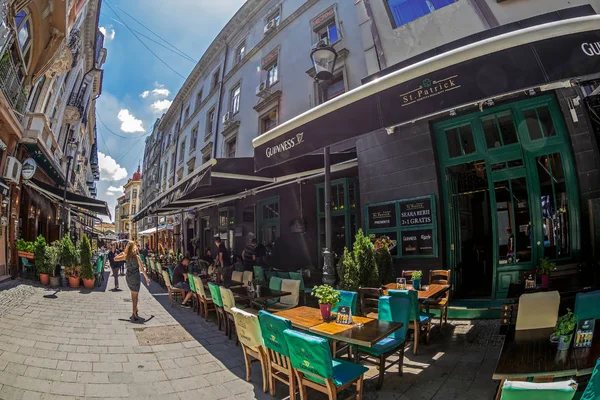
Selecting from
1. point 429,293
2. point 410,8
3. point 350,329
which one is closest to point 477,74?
point 350,329

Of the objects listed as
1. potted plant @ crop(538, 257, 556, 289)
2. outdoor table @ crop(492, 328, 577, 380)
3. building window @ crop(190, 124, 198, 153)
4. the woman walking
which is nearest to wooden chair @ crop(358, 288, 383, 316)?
outdoor table @ crop(492, 328, 577, 380)

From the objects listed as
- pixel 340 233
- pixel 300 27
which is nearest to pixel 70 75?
pixel 300 27

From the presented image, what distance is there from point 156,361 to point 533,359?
172 inches

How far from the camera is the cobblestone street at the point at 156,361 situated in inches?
127

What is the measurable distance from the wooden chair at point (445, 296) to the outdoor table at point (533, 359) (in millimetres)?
2250

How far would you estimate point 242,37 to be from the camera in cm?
1602

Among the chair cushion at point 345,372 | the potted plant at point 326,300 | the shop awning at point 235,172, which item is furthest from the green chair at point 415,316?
the shop awning at point 235,172

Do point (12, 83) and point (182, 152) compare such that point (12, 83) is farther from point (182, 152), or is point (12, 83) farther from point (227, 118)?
point (182, 152)

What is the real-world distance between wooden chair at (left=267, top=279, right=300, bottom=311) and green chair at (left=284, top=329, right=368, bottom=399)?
2865mm

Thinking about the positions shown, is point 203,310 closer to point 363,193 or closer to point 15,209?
point 363,193

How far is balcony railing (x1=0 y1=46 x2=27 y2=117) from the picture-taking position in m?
8.90

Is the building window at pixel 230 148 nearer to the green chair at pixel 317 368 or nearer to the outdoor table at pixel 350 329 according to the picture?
the outdoor table at pixel 350 329

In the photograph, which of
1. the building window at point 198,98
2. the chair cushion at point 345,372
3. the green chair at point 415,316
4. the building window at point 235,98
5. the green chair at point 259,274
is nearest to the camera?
the chair cushion at point 345,372

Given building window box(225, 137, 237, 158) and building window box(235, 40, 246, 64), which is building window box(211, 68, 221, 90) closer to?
building window box(235, 40, 246, 64)
